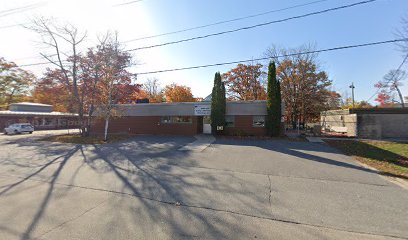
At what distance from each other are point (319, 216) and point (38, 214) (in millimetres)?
5828

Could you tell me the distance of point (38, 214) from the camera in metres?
4.02

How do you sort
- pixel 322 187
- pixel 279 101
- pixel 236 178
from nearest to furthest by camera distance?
pixel 322 187
pixel 236 178
pixel 279 101

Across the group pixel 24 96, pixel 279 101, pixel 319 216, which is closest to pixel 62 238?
pixel 319 216

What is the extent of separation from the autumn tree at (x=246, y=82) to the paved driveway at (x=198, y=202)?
2690 cm

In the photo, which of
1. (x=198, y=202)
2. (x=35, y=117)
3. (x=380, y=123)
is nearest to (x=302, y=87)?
(x=380, y=123)

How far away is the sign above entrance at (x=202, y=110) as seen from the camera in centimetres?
2064

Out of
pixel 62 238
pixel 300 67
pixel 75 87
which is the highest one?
pixel 300 67

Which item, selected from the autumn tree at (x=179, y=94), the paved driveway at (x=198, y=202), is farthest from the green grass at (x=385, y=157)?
the autumn tree at (x=179, y=94)

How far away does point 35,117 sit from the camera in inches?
1287

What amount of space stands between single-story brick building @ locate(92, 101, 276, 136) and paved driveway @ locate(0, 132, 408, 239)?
11371 mm

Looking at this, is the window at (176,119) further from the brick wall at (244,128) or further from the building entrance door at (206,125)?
the brick wall at (244,128)

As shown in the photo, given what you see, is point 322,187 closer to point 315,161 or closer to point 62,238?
point 315,161

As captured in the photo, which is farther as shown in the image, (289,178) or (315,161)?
(315,161)

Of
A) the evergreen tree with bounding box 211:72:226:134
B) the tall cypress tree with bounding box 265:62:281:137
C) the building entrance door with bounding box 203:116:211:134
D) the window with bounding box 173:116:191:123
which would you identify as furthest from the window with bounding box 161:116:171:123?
the tall cypress tree with bounding box 265:62:281:137
